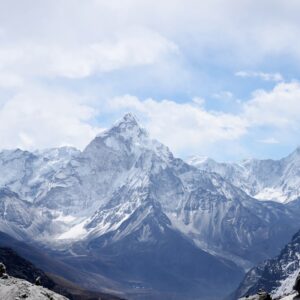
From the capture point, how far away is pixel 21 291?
184 ft

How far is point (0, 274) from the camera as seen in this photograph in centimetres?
6081

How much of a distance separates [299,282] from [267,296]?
3.32 m

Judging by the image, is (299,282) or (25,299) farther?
(299,282)

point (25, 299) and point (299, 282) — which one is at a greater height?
point (299, 282)

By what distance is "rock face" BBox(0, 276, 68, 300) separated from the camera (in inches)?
2183

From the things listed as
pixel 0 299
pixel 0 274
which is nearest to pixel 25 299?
pixel 0 299

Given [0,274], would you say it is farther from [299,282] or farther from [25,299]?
[299,282]

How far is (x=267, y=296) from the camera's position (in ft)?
192

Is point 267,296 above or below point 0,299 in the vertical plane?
above

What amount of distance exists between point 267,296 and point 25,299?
21.0 m

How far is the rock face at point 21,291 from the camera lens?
55.4 meters

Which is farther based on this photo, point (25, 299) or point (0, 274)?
point (0, 274)

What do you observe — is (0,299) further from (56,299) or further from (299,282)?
(299,282)

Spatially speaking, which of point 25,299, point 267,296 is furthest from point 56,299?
point 267,296
